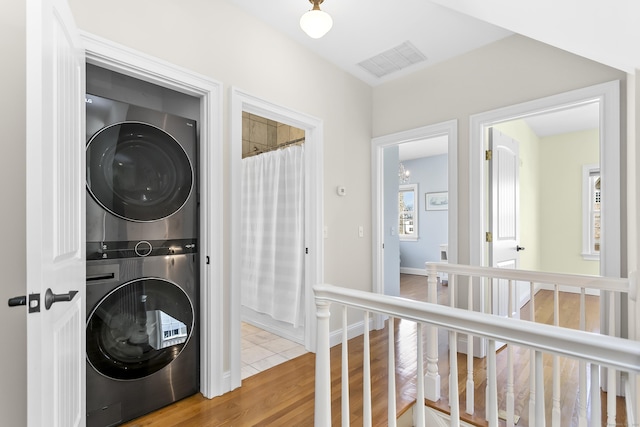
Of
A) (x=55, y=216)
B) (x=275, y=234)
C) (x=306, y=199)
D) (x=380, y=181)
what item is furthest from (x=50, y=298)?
(x=380, y=181)

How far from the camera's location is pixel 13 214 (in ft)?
4.54

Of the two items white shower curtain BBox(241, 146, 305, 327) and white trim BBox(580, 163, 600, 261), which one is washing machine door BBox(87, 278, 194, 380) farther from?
white trim BBox(580, 163, 600, 261)

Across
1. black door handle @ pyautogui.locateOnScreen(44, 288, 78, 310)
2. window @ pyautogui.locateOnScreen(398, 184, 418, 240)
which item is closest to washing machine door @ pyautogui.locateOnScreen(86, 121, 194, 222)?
black door handle @ pyautogui.locateOnScreen(44, 288, 78, 310)

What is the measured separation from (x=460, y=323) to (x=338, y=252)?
7.05ft

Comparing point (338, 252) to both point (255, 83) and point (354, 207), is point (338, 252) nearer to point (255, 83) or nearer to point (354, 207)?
point (354, 207)

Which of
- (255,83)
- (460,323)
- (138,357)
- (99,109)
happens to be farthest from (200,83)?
(460,323)

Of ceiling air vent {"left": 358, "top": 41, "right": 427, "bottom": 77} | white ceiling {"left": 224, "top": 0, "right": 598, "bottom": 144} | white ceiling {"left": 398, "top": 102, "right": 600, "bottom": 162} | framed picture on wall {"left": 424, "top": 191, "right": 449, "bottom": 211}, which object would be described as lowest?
framed picture on wall {"left": 424, "top": 191, "right": 449, "bottom": 211}

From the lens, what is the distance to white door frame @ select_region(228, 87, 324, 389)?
2.19m

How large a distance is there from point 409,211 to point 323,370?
6.31 m

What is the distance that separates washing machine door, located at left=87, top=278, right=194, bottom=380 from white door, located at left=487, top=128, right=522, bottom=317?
2525 mm

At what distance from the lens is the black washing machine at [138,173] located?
167 cm

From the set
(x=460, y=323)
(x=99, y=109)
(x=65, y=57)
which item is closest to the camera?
(x=460, y=323)

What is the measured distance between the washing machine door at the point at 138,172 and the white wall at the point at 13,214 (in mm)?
287

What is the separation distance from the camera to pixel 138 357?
1800 millimetres
